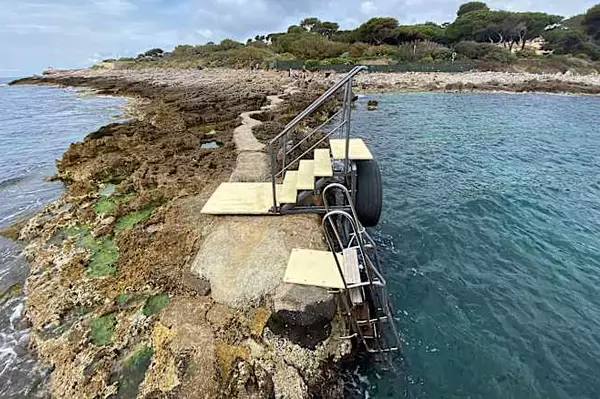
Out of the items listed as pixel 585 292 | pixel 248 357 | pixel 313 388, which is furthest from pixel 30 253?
pixel 585 292

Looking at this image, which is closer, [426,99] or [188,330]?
[188,330]

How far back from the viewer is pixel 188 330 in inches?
180

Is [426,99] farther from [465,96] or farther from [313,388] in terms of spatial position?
[313,388]

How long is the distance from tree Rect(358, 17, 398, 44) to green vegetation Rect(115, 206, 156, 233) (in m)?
76.4

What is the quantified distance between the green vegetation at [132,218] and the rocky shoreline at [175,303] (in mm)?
41

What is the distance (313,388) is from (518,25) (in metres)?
88.1

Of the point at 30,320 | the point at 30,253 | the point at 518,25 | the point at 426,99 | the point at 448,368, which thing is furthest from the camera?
the point at 518,25

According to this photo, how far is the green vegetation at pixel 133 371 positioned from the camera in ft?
13.8

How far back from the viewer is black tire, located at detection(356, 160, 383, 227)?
653 centimetres

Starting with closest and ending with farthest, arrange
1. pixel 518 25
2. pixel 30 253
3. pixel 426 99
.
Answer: pixel 30 253, pixel 426 99, pixel 518 25

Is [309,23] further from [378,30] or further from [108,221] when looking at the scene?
[108,221]

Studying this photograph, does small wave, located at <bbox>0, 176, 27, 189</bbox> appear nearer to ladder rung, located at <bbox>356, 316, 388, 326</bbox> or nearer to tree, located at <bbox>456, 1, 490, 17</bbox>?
ladder rung, located at <bbox>356, 316, 388, 326</bbox>

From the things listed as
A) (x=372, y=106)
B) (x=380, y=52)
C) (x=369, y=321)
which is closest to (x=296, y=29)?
(x=380, y=52)

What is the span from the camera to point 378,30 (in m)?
74.6
